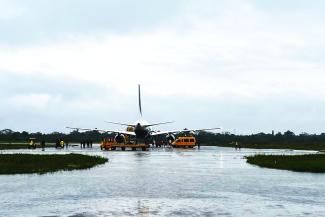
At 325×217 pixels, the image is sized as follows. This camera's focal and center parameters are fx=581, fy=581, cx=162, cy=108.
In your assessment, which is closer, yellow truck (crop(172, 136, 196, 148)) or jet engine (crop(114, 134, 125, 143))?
jet engine (crop(114, 134, 125, 143))

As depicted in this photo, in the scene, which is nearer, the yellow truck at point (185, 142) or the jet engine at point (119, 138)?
the jet engine at point (119, 138)

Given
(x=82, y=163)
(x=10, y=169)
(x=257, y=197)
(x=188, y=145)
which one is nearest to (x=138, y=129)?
(x=188, y=145)

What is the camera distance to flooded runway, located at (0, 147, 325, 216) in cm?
2186

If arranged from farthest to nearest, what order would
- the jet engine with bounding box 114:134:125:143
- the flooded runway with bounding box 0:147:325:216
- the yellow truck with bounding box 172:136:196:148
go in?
the yellow truck with bounding box 172:136:196:148
the jet engine with bounding box 114:134:125:143
the flooded runway with bounding box 0:147:325:216

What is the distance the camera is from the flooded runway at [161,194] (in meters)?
21.9

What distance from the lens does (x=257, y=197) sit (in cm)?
2644

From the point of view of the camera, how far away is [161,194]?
27156 millimetres

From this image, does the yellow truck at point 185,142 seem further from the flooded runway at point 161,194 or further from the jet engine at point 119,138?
the flooded runway at point 161,194

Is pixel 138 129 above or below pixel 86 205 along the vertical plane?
above

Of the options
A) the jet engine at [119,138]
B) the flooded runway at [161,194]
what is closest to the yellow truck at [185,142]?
the jet engine at [119,138]

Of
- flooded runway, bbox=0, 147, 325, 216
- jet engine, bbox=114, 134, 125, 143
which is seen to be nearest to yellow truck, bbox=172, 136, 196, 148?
jet engine, bbox=114, 134, 125, 143

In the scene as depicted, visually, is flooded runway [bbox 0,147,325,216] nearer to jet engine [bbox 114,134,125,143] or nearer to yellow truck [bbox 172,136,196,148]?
jet engine [bbox 114,134,125,143]

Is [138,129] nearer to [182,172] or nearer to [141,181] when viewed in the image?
[182,172]

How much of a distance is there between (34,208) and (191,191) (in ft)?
29.5
